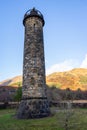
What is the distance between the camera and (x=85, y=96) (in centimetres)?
5456

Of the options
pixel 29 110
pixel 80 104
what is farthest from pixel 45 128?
pixel 80 104

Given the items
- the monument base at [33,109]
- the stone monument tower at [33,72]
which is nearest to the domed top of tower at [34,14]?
the stone monument tower at [33,72]

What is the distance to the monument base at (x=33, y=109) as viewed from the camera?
67.6 ft

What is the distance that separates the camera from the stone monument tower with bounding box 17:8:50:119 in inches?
826

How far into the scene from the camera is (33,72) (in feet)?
72.7

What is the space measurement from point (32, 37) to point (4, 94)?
104 feet

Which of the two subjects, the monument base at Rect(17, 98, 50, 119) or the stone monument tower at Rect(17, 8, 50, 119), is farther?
the stone monument tower at Rect(17, 8, 50, 119)

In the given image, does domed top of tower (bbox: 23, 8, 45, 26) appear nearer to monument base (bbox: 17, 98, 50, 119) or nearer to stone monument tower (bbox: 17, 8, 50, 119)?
stone monument tower (bbox: 17, 8, 50, 119)

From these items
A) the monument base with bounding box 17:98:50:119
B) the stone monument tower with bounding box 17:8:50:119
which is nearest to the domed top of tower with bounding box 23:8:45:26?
the stone monument tower with bounding box 17:8:50:119

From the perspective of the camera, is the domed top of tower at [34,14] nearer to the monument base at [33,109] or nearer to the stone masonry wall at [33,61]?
the stone masonry wall at [33,61]

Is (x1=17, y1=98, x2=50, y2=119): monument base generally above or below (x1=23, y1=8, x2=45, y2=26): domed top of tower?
below

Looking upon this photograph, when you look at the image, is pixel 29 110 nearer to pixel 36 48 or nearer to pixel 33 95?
pixel 33 95

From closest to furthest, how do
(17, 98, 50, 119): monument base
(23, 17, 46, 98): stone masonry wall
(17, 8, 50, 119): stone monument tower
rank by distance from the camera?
(17, 98, 50, 119): monument base
(17, 8, 50, 119): stone monument tower
(23, 17, 46, 98): stone masonry wall

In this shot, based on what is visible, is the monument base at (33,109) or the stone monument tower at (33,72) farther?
the stone monument tower at (33,72)
